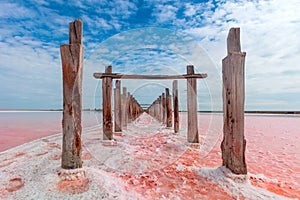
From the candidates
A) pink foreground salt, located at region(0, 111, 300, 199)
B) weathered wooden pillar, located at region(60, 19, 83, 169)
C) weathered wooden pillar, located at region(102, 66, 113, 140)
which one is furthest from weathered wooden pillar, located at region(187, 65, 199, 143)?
weathered wooden pillar, located at region(60, 19, 83, 169)

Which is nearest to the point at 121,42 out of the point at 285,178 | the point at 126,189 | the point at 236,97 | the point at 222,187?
the point at 236,97

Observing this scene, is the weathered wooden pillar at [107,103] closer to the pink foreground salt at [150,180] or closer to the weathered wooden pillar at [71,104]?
the pink foreground salt at [150,180]

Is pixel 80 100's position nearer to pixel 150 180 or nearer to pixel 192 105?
pixel 150 180

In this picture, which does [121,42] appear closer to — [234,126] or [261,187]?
[234,126]

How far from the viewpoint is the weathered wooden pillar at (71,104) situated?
334 centimetres

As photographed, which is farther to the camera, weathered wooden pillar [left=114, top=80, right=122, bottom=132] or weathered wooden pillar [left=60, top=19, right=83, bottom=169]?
weathered wooden pillar [left=114, top=80, right=122, bottom=132]

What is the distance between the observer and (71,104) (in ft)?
11.0

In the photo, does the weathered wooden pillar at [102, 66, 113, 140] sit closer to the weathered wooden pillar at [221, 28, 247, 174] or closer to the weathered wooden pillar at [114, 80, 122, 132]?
the weathered wooden pillar at [114, 80, 122, 132]

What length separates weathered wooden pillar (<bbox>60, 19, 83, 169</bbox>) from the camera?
3342 millimetres

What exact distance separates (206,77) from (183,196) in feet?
13.1

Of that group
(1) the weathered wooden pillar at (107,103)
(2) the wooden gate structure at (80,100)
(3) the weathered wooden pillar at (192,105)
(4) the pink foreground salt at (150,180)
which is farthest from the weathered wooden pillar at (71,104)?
(3) the weathered wooden pillar at (192,105)

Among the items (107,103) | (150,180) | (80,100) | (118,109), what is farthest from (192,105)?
(118,109)

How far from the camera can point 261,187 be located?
319cm

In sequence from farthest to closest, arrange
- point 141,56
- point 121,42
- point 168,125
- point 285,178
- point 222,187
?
point 168,125 < point 141,56 < point 121,42 < point 285,178 < point 222,187
